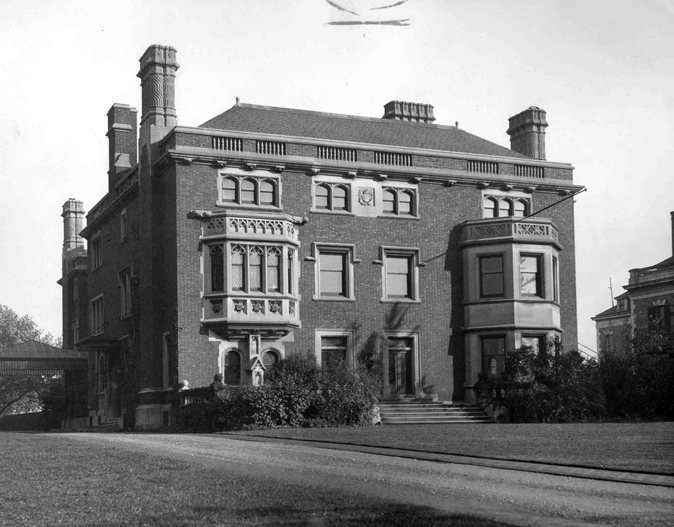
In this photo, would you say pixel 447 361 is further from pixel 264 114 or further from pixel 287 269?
pixel 264 114

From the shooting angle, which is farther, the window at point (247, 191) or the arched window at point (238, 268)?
the window at point (247, 191)

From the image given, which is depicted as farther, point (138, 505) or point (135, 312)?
point (135, 312)

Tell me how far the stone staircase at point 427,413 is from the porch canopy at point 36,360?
19656 millimetres

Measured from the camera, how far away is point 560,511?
10.9 metres

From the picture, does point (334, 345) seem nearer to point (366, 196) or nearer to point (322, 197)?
point (322, 197)

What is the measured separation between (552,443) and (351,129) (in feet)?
85.2

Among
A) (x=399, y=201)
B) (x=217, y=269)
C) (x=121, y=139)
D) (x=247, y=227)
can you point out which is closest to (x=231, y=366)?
(x=217, y=269)

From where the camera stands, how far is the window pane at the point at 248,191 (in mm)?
39125

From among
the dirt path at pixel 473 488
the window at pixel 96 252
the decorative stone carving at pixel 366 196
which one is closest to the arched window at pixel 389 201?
the decorative stone carving at pixel 366 196

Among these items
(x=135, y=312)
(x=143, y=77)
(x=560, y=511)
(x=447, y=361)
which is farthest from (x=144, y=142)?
(x=560, y=511)

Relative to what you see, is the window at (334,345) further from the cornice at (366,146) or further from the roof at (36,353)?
the roof at (36,353)

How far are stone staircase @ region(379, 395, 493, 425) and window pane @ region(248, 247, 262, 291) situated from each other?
20.1 ft

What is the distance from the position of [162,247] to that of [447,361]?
11658mm

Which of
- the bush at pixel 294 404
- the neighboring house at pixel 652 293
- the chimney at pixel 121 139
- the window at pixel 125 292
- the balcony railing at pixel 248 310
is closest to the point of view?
the bush at pixel 294 404
